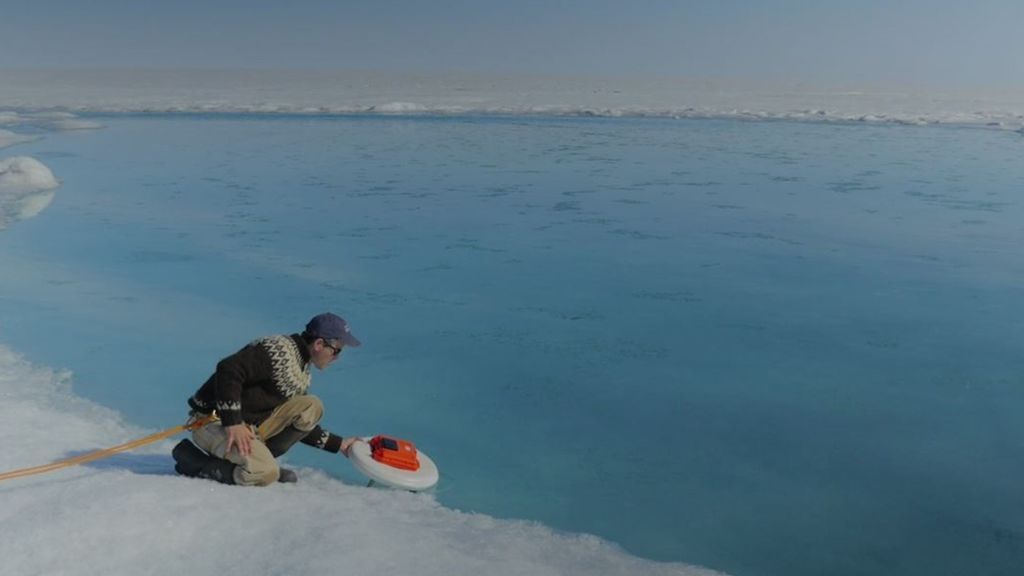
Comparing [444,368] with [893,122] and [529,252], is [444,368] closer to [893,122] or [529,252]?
[529,252]

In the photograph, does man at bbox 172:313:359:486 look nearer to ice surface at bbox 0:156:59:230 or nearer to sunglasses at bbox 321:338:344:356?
sunglasses at bbox 321:338:344:356

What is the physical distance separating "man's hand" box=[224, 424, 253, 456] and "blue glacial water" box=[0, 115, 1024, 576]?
0.76 metres

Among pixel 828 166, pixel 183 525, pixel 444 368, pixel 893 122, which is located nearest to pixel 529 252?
pixel 444 368

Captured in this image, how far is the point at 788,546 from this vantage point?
334cm

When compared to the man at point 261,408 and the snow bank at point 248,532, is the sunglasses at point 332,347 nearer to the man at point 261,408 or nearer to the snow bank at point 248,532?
the man at point 261,408

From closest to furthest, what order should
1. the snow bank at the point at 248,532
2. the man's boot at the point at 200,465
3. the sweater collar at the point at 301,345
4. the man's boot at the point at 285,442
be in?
the snow bank at the point at 248,532, the sweater collar at the point at 301,345, the man's boot at the point at 200,465, the man's boot at the point at 285,442

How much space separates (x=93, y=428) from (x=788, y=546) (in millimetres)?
3114

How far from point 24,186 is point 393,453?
9.77 m

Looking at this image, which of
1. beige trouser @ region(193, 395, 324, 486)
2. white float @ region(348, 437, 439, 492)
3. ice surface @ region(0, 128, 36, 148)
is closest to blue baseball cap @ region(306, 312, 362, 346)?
beige trouser @ region(193, 395, 324, 486)

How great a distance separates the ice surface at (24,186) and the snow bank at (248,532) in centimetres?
785

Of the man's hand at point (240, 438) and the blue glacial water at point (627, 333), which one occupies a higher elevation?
the man's hand at point (240, 438)

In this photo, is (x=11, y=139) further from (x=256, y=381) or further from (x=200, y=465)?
(x=256, y=381)

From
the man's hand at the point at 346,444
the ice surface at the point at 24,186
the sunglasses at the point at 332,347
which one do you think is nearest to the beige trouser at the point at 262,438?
the man's hand at the point at 346,444

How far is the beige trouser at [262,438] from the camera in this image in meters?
3.34
